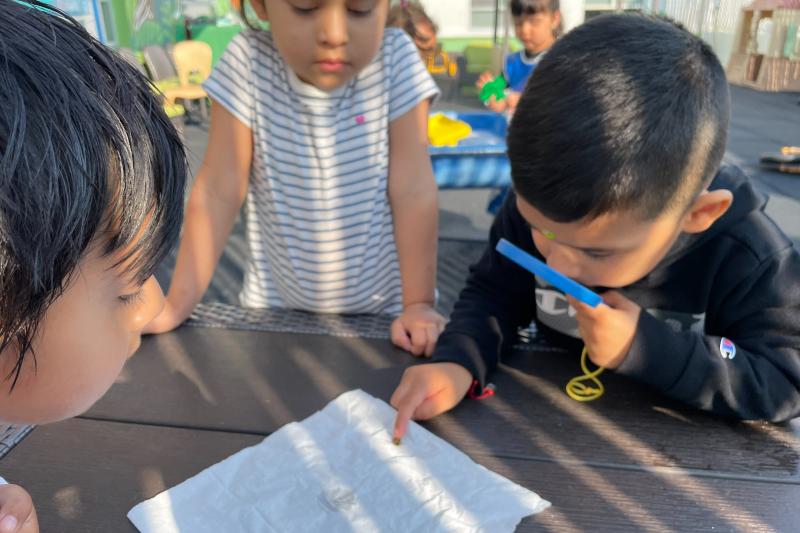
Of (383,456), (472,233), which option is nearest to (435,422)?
(383,456)

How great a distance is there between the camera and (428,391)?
689 mm

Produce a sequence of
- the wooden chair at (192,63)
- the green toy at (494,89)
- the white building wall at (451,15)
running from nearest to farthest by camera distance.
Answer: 1. the green toy at (494,89)
2. the wooden chair at (192,63)
3. the white building wall at (451,15)

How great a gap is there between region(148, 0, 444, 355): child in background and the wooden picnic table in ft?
0.62

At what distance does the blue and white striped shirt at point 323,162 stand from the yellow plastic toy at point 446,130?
1456 mm

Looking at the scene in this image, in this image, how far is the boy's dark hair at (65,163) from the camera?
0.31 meters

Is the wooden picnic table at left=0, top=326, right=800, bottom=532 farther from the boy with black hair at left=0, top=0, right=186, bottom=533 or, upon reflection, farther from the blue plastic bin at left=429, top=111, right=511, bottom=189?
the blue plastic bin at left=429, top=111, right=511, bottom=189

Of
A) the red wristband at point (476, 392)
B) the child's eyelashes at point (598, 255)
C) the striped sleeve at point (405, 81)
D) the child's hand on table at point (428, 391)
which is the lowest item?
the red wristband at point (476, 392)

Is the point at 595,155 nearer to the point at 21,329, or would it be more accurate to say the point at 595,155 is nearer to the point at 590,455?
the point at 590,455

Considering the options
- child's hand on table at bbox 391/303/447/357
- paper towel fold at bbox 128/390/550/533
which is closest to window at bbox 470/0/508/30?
child's hand on table at bbox 391/303/447/357

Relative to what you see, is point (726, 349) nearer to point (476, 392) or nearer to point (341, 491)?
point (476, 392)

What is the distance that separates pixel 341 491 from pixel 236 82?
27.3 inches

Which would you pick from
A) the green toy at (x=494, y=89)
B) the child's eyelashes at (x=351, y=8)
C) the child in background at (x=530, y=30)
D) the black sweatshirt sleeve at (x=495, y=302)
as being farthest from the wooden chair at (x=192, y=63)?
the black sweatshirt sleeve at (x=495, y=302)

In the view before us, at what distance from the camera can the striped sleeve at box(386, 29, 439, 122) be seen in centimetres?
103

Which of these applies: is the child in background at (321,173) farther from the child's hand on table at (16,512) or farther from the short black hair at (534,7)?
the short black hair at (534,7)
